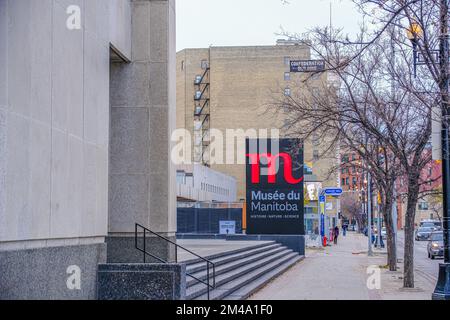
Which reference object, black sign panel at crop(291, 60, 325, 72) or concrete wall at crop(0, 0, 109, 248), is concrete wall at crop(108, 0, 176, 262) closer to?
concrete wall at crop(0, 0, 109, 248)

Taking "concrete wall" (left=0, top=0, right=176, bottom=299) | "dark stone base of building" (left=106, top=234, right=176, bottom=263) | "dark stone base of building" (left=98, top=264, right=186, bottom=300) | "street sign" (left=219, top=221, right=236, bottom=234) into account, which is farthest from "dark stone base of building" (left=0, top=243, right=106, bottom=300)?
"street sign" (left=219, top=221, right=236, bottom=234)

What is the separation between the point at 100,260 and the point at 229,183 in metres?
67.5

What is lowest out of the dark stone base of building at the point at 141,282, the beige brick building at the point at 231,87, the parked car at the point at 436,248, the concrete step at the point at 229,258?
the parked car at the point at 436,248

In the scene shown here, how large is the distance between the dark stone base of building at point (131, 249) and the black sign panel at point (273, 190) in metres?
22.4

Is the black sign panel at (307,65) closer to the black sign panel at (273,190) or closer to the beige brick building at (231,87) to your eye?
the black sign panel at (273,190)

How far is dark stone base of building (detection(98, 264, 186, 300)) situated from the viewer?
499 inches

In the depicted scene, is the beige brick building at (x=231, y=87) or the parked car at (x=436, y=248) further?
the beige brick building at (x=231, y=87)

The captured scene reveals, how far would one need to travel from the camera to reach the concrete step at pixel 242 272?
14.8 metres

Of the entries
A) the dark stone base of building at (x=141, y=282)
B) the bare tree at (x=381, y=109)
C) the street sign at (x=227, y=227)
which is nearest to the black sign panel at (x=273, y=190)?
the street sign at (x=227, y=227)

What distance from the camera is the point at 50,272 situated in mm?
10492

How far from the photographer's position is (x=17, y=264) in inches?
367

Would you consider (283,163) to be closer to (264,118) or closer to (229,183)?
(229,183)

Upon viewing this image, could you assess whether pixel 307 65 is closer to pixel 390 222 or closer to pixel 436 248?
pixel 390 222
